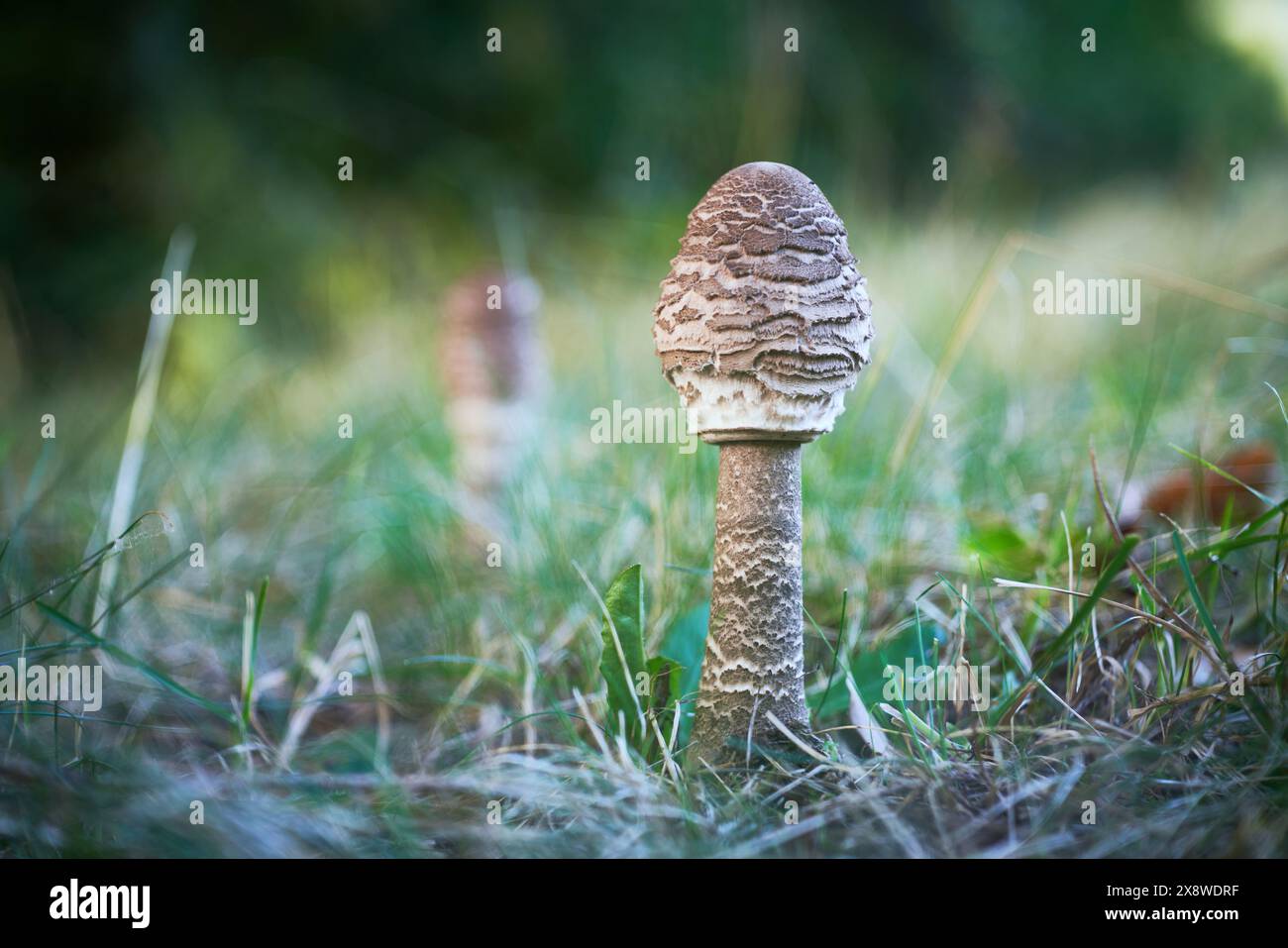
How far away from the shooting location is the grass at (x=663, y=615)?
1.93m

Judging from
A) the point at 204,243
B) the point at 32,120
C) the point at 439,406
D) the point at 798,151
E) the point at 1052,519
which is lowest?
the point at 1052,519

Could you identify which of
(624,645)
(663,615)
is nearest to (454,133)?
(663,615)

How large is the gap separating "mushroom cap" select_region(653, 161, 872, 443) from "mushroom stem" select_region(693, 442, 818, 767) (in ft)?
0.43

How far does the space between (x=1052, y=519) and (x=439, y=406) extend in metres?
3.31

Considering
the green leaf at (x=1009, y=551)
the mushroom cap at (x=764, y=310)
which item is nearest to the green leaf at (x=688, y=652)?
the mushroom cap at (x=764, y=310)

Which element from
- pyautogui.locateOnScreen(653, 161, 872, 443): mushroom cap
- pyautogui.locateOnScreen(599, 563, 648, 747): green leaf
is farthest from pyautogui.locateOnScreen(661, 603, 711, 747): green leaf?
pyautogui.locateOnScreen(653, 161, 872, 443): mushroom cap

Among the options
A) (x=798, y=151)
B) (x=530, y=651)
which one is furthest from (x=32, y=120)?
(x=530, y=651)

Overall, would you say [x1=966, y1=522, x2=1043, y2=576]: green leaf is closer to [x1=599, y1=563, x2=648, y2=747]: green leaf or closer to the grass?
the grass

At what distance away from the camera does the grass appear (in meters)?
1.93

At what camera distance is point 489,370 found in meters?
4.69
